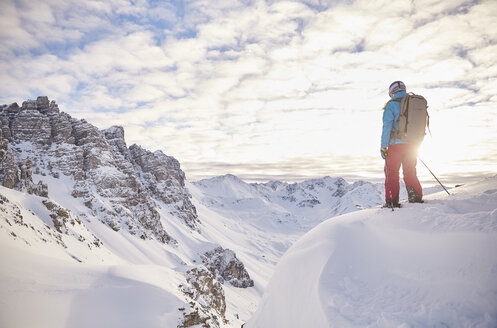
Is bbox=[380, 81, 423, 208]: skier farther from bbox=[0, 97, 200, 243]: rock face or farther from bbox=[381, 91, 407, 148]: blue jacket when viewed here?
bbox=[0, 97, 200, 243]: rock face

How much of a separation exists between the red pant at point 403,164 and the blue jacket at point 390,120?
166 mm

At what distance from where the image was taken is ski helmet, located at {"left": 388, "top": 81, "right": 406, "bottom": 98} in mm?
6656

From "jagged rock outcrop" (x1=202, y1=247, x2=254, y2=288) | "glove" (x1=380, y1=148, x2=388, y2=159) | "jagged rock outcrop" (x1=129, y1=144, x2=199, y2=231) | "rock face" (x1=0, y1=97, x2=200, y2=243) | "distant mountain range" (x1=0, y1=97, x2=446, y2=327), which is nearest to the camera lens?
"glove" (x1=380, y1=148, x2=388, y2=159)

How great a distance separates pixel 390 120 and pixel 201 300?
71.7 ft

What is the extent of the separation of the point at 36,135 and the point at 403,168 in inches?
3826

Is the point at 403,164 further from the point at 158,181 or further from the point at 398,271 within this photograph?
the point at 158,181

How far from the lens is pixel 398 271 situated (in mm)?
4059

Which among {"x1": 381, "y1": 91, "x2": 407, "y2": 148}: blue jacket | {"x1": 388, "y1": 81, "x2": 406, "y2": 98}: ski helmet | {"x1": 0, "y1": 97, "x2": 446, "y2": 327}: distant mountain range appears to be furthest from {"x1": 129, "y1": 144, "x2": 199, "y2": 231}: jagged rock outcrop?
{"x1": 388, "y1": 81, "x2": 406, "y2": 98}: ski helmet

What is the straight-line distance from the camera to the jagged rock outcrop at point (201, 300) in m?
15.7

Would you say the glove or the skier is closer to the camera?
the skier

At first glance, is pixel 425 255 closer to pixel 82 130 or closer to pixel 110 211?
pixel 110 211

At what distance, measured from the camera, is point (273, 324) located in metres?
5.20

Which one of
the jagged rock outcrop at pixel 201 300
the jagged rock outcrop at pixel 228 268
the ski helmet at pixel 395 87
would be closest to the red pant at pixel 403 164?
the ski helmet at pixel 395 87

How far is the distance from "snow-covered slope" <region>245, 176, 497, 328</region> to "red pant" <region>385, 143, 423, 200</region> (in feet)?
2.68
